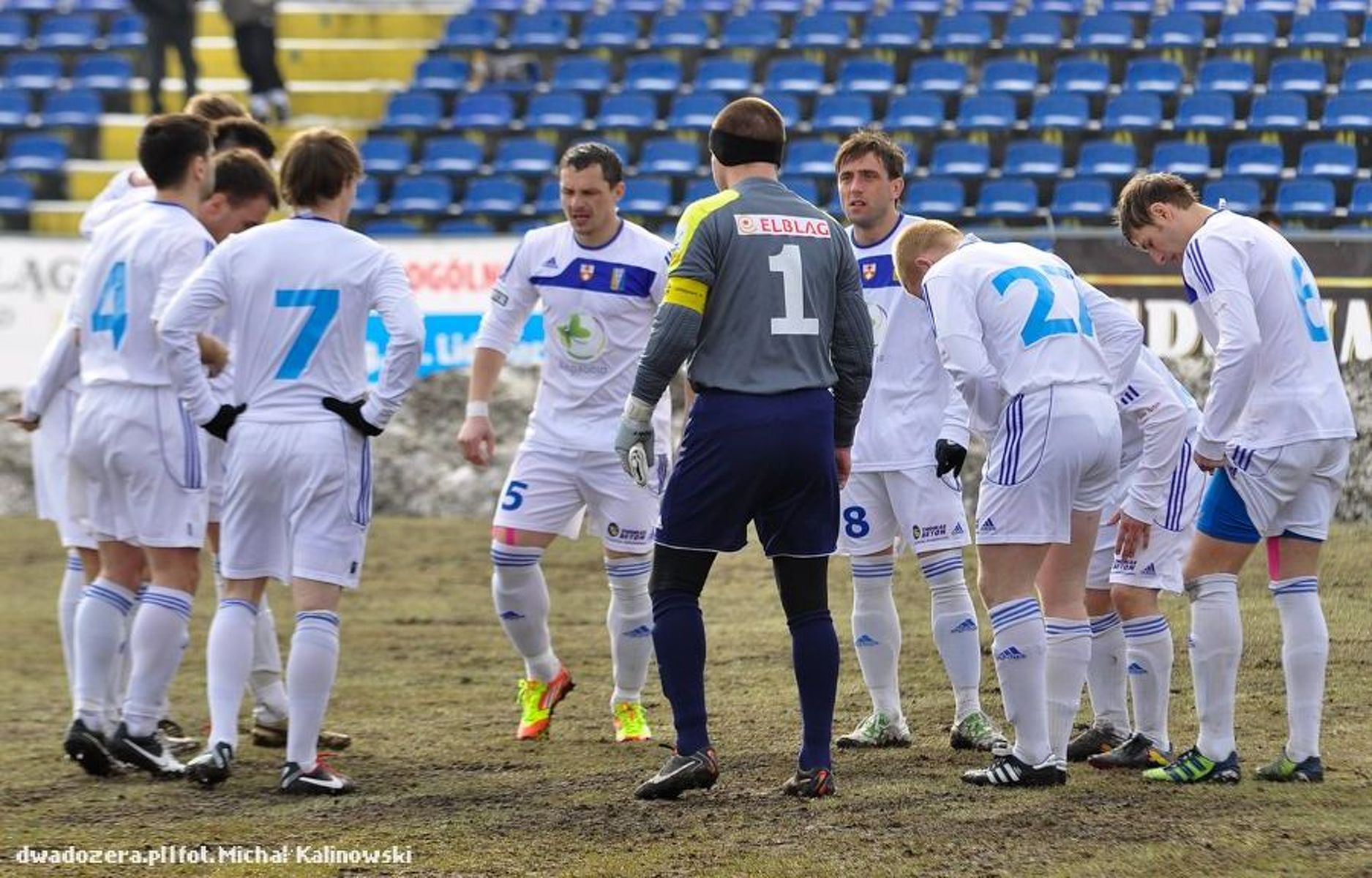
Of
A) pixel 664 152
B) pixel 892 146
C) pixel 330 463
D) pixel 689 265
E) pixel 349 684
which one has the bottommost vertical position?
pixel 349 684

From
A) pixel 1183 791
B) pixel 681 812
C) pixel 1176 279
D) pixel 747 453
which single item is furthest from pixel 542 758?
pixel 1176 279

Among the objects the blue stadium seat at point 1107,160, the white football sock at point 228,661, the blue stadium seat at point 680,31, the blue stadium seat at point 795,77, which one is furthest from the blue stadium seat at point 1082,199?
the white football sock at point 228,661

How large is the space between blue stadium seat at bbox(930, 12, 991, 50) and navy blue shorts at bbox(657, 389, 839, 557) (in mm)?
13728

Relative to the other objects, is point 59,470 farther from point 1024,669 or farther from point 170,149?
point 1024,669

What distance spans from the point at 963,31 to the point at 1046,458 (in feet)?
45.9

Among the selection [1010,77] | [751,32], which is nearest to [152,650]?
[1010,77]

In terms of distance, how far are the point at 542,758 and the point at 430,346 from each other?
794 cm

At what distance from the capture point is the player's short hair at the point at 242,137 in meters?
8.22

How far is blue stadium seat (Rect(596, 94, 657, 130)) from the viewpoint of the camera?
755 inches

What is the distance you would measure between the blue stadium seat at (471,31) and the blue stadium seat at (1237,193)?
8490mm

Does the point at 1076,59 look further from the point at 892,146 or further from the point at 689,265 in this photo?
the point at 689,265

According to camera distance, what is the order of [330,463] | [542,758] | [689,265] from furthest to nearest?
[542,758] → [330,463] → [689,265]

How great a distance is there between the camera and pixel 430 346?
14781mm

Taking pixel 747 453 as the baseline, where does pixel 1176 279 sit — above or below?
above
